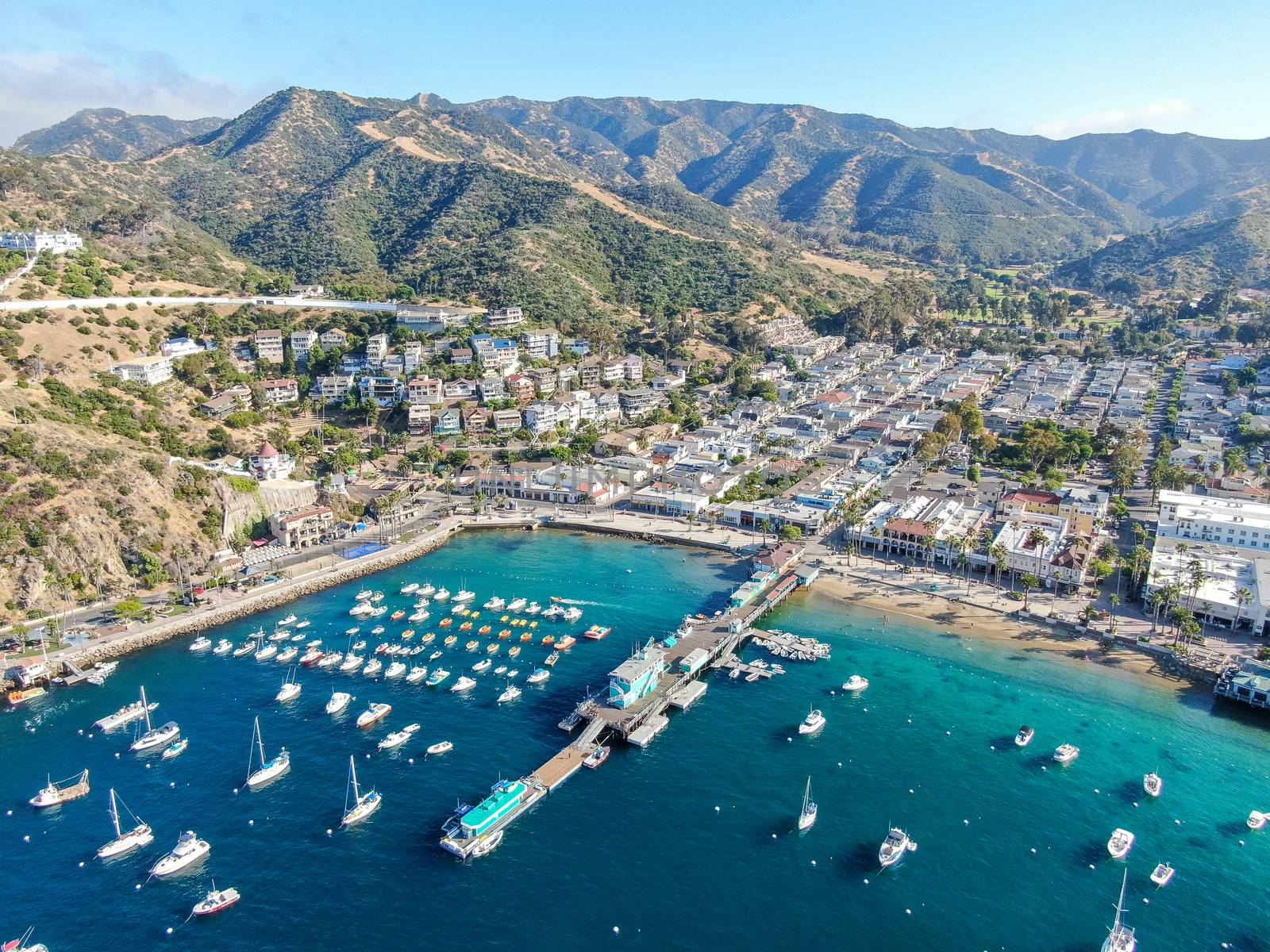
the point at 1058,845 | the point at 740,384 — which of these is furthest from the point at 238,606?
the point at 740,384

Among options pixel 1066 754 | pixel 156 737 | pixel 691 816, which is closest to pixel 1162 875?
pixel 1066 754

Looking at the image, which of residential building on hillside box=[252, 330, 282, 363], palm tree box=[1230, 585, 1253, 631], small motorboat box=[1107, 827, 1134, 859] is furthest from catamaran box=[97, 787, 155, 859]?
residential building on hillside box=[252, 330, 282, 363]

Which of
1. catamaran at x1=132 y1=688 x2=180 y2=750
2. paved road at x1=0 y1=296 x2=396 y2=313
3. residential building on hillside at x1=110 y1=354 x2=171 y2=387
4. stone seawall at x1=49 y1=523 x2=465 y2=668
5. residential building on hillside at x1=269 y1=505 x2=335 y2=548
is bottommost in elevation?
catamaran at x1=132 y1=688 x2=180 y2=750

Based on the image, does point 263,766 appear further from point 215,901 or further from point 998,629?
point 998,629

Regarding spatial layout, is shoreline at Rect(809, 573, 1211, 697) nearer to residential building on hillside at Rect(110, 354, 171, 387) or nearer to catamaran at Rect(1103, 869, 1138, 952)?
catamaran at Rect(1103, 869, 1138, 952)

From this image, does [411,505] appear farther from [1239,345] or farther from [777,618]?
[1239,345]
